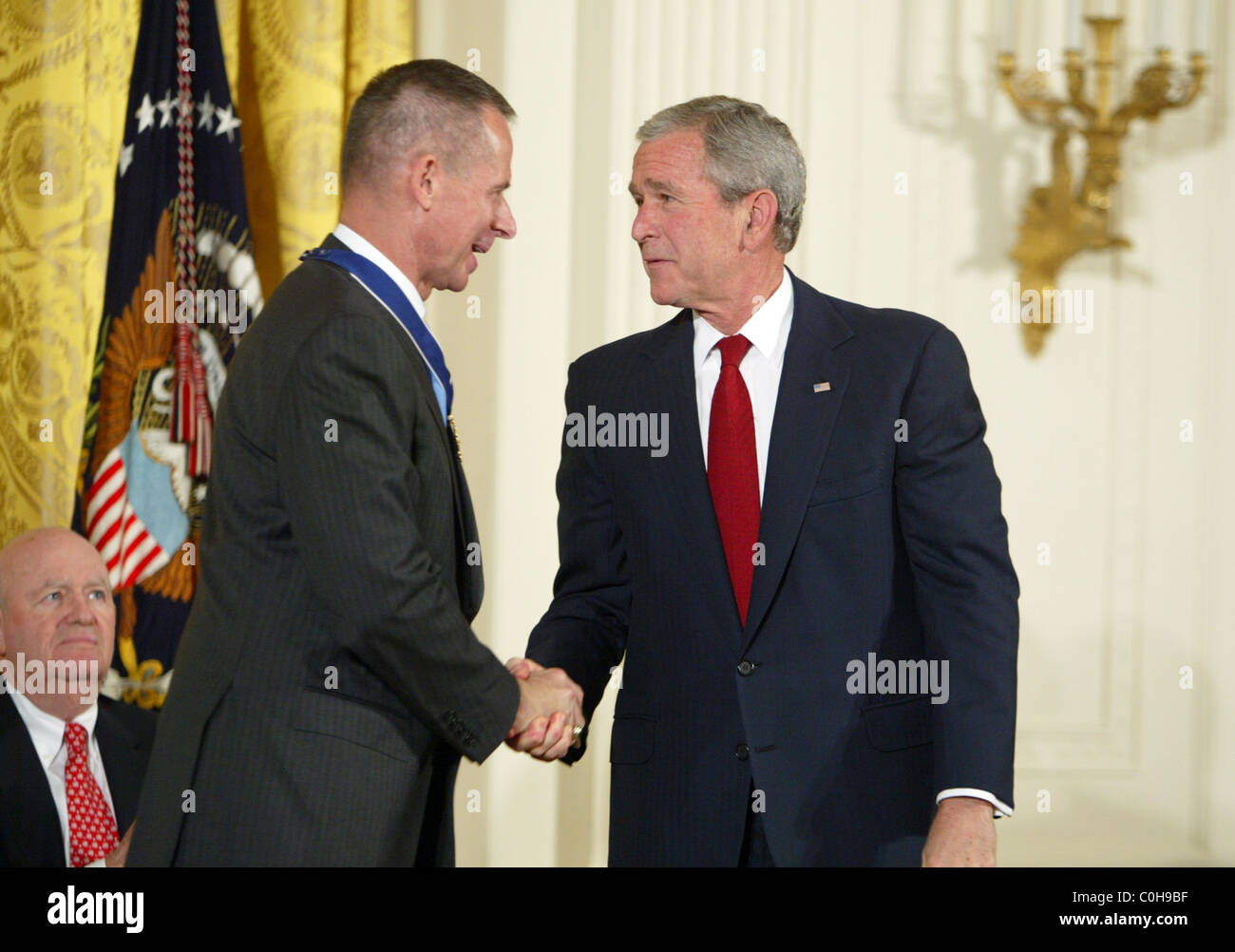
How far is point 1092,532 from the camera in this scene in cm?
436

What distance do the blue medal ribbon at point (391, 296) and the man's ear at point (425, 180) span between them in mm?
142

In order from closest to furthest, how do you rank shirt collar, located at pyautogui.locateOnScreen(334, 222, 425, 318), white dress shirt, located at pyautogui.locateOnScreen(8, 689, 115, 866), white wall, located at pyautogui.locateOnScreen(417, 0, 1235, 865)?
shirt collar, located at pyautogui.locateOnScreen(334, 222, 425, 318), white dress shirt, located at pyautogui.locateOnScreen(8, 689, 115, 866), white wall, located at pyautogui.locateOnScreen(417, 0, 1235, 865)

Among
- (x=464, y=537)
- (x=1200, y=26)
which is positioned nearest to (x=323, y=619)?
(x=464, y=537)

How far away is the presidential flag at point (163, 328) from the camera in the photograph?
3.67 m

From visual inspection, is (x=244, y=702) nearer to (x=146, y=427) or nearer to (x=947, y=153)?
(x=146, y=427)

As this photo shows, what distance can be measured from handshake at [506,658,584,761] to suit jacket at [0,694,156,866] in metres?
1.20

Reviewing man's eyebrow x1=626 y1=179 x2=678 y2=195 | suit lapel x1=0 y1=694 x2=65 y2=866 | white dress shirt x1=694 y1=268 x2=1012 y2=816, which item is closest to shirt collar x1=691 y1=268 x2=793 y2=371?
white dress shirt x1=694 y1=268 x2=1012 y2=816

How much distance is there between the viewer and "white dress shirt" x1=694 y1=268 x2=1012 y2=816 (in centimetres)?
255

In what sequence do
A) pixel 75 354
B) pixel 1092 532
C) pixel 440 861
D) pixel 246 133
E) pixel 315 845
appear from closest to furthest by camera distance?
pixel 315 845
pixel 440 861
pixel 75 354
pixel 246 133
pixel 1092 532

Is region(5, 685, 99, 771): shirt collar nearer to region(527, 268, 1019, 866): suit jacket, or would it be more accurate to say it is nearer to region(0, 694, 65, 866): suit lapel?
region(0, 694, 65, 866): suit lapel

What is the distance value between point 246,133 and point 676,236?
1.87 metres

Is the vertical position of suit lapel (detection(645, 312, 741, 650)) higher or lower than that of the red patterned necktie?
higher

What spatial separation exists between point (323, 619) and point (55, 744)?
5.07 feet

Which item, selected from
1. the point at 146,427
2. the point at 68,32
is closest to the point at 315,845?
the point at 146,427
